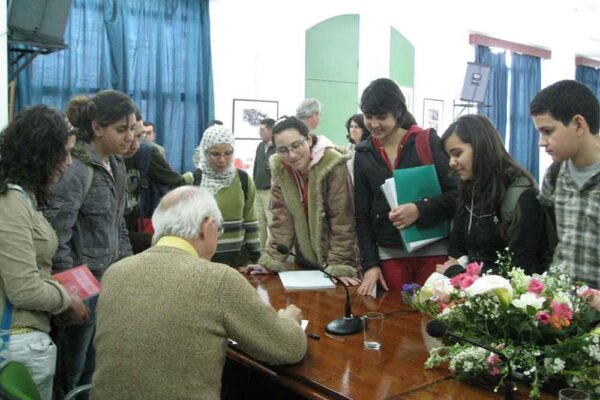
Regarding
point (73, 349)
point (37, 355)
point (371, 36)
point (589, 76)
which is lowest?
point (73, 349)

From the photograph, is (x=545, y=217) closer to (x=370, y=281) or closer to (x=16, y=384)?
(x=370, y=281)

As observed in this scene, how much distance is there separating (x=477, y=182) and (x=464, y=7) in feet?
20.6

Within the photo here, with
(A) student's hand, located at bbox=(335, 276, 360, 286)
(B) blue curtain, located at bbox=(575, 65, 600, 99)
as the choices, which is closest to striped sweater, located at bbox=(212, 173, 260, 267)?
(A) student's hand, located at bbox=(335, 276, 360, 286)

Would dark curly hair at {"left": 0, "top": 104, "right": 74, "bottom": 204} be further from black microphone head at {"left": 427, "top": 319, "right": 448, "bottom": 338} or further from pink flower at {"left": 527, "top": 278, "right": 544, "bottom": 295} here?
pink flower at {"left": 527, "top": 278, "right": 544, "bottom": 295}

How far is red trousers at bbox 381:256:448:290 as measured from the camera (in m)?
2.37

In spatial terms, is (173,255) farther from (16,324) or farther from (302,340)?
(16,324)

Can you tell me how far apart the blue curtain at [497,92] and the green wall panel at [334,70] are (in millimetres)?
2837

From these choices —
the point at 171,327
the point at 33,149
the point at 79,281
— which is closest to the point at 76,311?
the point at 79,281

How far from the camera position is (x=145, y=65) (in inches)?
222

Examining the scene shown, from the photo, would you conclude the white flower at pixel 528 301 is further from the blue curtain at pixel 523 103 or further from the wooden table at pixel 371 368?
the blue curtain at pixel 523 103

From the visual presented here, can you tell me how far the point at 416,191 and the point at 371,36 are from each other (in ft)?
17.7

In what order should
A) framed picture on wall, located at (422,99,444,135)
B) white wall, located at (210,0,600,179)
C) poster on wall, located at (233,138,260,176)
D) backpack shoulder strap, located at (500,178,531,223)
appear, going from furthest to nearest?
framed picture on wall, located at (422,99,444,135) < poster on wall, located at (233,138,260,176) < white wall, located at (210,0,600,179) < backpack shoulder strap, located at (500,178,531,223)

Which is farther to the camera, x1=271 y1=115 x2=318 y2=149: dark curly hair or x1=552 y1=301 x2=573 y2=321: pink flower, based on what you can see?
x1=271 y1=115 x2=318 y2=149: dark curly hair

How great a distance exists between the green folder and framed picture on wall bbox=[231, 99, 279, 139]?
415 cm
